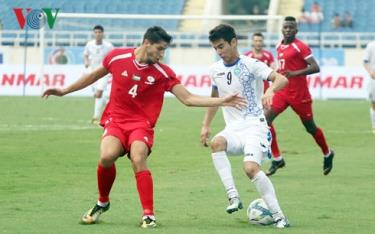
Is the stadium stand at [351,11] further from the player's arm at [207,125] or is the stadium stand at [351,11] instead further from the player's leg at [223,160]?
the player's leg at [223,160]

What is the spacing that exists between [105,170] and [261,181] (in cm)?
157

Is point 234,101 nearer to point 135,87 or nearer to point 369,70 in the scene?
point 135,87

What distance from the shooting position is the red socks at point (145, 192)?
10.5 m

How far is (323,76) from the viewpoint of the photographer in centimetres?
3981

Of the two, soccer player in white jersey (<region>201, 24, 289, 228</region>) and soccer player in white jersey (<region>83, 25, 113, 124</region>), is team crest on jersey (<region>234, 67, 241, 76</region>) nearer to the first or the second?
soccer player in white jersey (<region>201, 24, 289, 228</region>)

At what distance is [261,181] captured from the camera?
1088cm

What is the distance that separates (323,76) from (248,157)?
29.0 metres

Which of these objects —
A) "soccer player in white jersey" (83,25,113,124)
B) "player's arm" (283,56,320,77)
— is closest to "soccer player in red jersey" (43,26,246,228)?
"player's arm" (283,56,320,77)

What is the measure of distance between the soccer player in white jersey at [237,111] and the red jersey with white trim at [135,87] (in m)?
0.70

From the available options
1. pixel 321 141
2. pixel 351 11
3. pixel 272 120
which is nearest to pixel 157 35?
pixel 272 120

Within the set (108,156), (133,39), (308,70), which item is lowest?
(133,39)

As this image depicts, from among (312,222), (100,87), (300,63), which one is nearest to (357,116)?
(100,87)

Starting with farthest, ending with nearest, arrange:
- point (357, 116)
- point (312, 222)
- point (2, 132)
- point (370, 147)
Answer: point (357, 116) < point (2, 132) < point (370, 147) < point (312, 222)

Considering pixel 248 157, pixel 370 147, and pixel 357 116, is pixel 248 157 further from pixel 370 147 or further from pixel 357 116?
pixel 357 116
